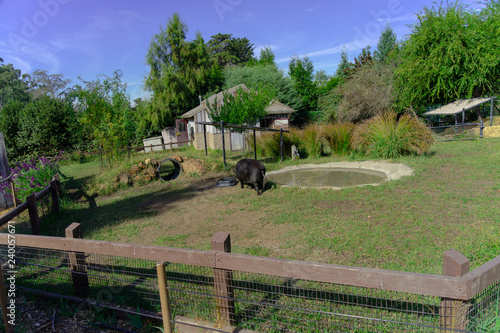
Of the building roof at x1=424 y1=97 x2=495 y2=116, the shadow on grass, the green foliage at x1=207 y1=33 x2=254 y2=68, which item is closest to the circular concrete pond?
the shadow on grass

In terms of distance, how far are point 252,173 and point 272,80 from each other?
2320cm

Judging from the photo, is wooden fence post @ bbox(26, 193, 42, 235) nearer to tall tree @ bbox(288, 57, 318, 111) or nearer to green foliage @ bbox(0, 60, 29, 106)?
tall tree @ bbox(288, 57, 318, 111)

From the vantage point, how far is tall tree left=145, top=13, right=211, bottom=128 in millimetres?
29766

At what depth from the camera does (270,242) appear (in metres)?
4.90

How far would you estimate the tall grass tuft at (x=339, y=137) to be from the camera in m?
13.0

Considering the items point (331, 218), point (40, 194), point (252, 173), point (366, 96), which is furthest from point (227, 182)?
point (366, 96)

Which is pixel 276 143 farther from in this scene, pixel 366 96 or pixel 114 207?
pixel 366 96

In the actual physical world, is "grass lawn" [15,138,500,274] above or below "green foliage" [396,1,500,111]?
below

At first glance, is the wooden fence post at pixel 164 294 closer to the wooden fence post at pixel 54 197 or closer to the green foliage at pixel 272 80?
the wooden fence post at pixel 54 197

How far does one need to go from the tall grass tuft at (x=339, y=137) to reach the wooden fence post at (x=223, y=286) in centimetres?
1135

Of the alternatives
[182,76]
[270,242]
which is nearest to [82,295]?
[270,242]

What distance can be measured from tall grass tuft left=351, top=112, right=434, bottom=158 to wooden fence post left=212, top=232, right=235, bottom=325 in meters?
10.2

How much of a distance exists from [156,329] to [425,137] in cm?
1111

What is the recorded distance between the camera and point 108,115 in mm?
14078
